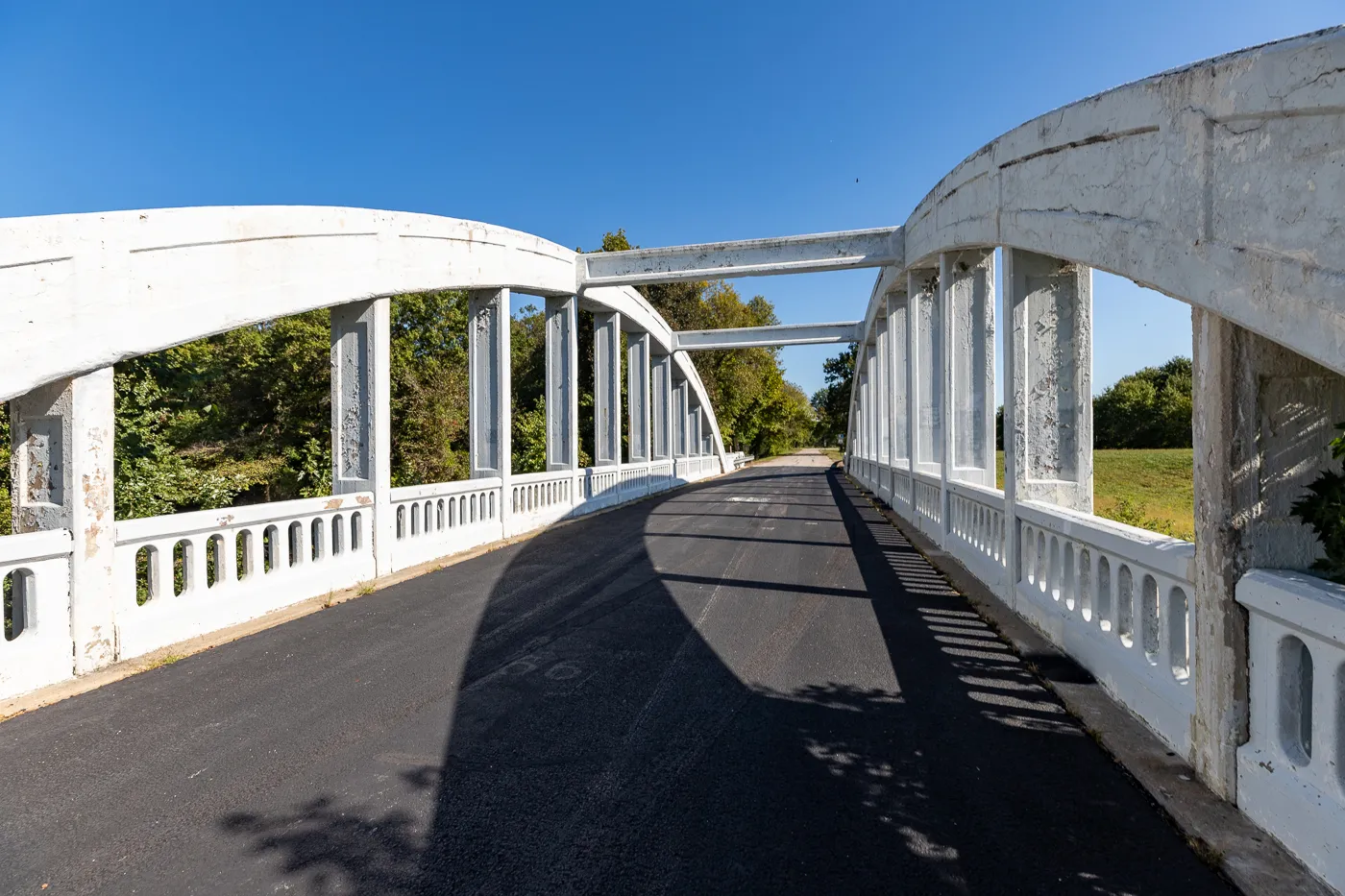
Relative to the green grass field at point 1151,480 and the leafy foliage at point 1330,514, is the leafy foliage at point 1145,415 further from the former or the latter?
the leafy foliage at point 1330,514

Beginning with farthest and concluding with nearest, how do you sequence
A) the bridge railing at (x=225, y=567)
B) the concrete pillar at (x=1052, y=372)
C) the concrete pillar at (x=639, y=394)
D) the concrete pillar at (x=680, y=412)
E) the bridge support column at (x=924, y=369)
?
the concrete pillar at (x=680, y=412)
the concrete pillar at (x=639, y=394)
the bridge support column at (x=924, y=369)
the concrete pillar at (x=1052, y=372)
the bridge railing at (x=225, y=567)

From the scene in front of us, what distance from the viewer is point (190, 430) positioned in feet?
52.7

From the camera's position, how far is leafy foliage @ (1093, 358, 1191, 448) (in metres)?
27.5

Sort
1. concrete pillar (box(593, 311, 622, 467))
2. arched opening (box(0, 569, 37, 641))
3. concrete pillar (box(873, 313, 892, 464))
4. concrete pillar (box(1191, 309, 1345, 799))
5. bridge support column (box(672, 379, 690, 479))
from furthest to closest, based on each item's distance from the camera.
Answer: bridge support column (box(672, 379, 690, 479)), concrete pillar (box(873, 313, 892, 464)), concrete pillar (box(593, 311, 622, 467)), arched opening (box(0, 569, 37, 641)), concrete pillar (box(1191, 309, 1345, 799))

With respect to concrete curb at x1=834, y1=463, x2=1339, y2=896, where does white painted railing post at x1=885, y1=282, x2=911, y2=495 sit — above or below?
above

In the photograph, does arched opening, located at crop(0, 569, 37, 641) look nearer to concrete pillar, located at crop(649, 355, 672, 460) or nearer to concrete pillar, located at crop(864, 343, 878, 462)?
concrete pillar, located at crop(864, 343, 878, 462)

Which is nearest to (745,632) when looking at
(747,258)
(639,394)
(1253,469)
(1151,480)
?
(1253,469)

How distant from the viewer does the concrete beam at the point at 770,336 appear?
23828mm

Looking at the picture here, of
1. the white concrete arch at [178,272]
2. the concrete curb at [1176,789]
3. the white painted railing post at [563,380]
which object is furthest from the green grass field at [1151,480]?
the white concrete arch at [178,272]

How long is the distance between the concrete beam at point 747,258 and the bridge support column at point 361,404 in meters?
6.43

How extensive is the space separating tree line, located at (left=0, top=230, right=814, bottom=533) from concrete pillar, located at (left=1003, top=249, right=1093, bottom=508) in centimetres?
975

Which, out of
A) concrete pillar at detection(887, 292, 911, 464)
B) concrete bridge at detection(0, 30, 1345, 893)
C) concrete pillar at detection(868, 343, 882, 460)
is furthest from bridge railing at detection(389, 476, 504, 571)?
concrete pillar at detection(868, 343, 882, 460)

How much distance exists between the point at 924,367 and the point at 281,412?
52.9ft

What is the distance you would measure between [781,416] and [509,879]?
5481 cm
